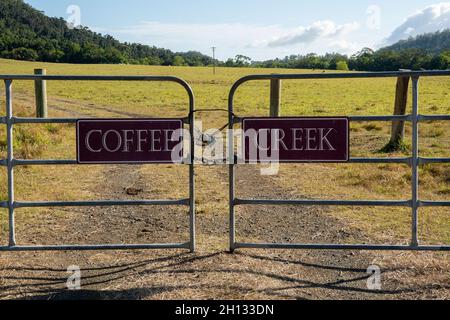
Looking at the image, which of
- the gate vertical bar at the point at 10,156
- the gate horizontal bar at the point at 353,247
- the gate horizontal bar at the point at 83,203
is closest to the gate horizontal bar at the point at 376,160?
the gate horizontal bar at the point at 353,247

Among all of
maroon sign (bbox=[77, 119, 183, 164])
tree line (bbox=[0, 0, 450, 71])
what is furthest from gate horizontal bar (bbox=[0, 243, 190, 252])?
tree line (bbox=[0, 0, 450, 71])

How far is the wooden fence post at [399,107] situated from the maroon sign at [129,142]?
7.25 m

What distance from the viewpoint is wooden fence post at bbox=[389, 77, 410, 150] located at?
1105 cm

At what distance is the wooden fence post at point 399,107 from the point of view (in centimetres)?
1105

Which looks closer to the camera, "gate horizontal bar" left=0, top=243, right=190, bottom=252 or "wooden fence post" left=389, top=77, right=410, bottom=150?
"gate horizontal bar" left=0, top=243, right=190, bottom=252

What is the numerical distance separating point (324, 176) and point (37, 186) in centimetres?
461

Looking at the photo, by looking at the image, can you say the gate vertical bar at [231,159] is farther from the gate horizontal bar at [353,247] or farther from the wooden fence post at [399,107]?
the wooden fence post at [399,107]

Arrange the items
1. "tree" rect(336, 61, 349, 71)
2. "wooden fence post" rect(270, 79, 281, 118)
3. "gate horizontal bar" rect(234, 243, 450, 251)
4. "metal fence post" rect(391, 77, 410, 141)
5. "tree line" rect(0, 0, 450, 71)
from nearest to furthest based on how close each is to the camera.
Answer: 1. "gate horizontal bar" rect(234, 243, 450, 251)
2. "metal fence post" rect(391, 77, 410, 141)
3. "wooden fence post" rect(270, 79, 281, 118)
4. "tree line" rect(0, 0, 450, 71)
5. "tree" rect(336, 61, 349, 71)

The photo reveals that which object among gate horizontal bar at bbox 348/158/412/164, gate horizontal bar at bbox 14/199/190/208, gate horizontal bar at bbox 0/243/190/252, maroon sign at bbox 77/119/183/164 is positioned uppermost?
maroon sign at bbox 77/119/183/164

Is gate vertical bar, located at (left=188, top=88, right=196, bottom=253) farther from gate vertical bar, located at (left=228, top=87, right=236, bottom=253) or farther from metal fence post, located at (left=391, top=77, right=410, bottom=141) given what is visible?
metal fence post, located at (left=391, top=77, right=410, bottom=141)

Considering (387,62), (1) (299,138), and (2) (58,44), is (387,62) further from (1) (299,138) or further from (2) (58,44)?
(1) (299,138)

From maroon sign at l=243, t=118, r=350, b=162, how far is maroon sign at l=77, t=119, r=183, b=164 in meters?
0.67

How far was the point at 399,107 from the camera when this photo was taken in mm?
11180
